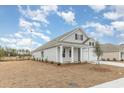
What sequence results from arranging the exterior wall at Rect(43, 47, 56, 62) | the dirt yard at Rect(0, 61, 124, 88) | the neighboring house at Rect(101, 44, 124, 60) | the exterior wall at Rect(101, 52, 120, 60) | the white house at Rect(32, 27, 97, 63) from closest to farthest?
the dirt yard at Rect(0, 61, 124, 88) < the white house at Rect(32, 27, 97, 63) < the exterior wall at Rect(43, 47, 56, 62) < the neighboring house at Rect(101, 44, 124, 60) < the exterior wall at Rect(101, 52, 120, 60)

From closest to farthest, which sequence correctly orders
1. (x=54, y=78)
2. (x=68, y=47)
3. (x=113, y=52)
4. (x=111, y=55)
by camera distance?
1. (x=54, y=78)
2. (x=68, y=47)
3. (x=113, y=52)
4. (x=111, y=55)

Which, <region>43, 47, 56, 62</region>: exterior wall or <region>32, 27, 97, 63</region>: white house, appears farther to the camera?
<region>43, 47, 56, 62</region>: exterior wall

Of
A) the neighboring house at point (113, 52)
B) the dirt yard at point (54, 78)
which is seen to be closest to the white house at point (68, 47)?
the dirt yard at point (54, 78)

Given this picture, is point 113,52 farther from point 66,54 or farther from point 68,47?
point 66,54

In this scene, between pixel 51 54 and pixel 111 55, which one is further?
pixel 111 55

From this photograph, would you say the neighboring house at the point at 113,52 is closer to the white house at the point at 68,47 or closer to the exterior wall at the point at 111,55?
the exterior wall at the point at 111,55

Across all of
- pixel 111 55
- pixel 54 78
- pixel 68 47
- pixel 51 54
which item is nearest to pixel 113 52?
pixel 111 55

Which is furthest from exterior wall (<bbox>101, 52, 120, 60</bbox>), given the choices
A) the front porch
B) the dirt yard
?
the dirt yard

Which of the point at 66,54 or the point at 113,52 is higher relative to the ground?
the point at 113,52

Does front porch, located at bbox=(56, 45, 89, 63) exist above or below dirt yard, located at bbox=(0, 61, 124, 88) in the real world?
above

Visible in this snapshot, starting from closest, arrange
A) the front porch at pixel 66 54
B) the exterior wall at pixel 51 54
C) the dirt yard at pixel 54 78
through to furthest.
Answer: the dirt yard at pixel 54 78
the front porch at pixel 66 54
the exterior wall at pixel 51 54

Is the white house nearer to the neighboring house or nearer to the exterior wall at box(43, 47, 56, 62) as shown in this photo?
the exterior wall at box(43, 47, 56, 62)
